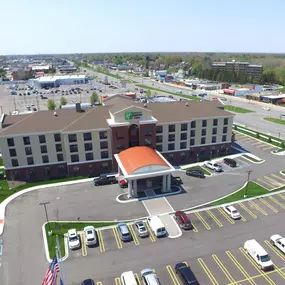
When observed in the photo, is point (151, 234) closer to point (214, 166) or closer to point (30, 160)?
point (214, 166)

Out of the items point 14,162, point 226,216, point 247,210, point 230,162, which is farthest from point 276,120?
point 14,162

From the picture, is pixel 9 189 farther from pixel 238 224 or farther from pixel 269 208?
pixel 269 208

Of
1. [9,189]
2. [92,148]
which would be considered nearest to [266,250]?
[92,148]

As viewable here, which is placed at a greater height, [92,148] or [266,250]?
[92,148]

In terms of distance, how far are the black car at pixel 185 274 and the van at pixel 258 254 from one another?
908 cm

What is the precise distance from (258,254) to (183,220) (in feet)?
38.8

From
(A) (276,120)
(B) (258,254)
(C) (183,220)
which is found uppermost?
(B) (258,254)

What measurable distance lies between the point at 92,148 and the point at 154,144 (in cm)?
1447

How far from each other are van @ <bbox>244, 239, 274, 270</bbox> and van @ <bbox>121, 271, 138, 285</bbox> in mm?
16096

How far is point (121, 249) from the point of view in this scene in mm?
38250

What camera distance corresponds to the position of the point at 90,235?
39500 millimetres

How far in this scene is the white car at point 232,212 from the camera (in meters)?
44.5

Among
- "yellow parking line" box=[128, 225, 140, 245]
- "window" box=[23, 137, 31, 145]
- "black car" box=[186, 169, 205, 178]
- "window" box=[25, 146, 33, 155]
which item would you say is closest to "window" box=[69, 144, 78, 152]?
"window" box=[25, 146, 33, 155]

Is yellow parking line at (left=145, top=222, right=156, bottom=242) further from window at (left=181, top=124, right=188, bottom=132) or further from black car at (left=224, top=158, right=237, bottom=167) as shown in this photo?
black car at (left=224, top=158, right=237, bottom=167)
